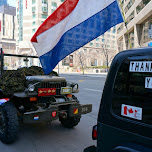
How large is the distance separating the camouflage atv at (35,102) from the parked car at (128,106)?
179cm

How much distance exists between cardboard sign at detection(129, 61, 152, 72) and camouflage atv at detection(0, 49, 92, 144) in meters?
2.22

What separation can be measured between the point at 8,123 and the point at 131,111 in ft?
8.81

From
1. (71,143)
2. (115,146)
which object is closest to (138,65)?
(115,146)

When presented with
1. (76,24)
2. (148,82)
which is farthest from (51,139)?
(148,82)

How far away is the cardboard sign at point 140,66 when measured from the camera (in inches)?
69.0

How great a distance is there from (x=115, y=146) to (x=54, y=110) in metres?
1.96

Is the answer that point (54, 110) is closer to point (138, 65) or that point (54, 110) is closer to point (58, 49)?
point (58, 49)

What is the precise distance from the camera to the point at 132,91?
1871 mm

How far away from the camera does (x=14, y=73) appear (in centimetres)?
445

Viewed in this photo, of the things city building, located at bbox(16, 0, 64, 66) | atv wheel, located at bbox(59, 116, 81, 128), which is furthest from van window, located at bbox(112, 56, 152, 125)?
city building, located at bbox(16, 0, 64, 66)

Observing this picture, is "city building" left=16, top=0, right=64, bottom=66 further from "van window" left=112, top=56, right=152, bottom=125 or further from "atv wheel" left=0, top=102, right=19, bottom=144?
"van window" left=112, top=56, right=152, bottom=125

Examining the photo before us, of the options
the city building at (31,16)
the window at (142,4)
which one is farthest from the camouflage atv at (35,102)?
the city building at (31,16)

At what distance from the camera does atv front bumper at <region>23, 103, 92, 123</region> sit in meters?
3.52

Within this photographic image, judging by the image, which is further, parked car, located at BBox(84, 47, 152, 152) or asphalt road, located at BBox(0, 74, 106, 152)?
asphalt road, located at BBox(0, 74, 106, 152)
